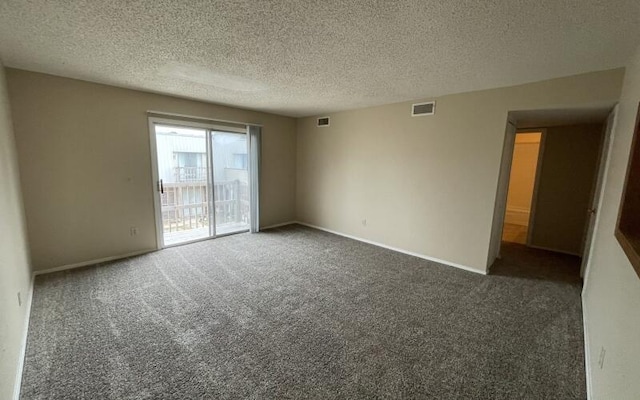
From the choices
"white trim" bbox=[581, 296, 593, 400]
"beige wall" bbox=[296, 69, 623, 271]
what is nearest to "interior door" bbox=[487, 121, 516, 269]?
"beige wall" bbox=[296, 69, 623, 271]

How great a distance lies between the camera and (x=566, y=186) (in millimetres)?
4223

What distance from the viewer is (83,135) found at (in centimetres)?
319

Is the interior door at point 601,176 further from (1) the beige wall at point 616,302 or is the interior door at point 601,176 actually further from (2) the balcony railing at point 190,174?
(2) the balcony railing at point 190,174

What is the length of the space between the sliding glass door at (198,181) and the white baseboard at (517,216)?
6.36 meters

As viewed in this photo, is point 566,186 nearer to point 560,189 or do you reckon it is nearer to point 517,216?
point 560,189

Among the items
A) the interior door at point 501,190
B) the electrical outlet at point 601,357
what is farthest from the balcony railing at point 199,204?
the electrical outlet at point 601,357

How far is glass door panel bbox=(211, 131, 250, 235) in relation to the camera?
4676mm

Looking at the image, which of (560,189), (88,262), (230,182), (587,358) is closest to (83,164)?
(88,262)

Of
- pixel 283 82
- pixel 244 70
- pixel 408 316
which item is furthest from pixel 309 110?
pixel 408 316

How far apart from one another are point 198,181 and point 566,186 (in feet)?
20.7

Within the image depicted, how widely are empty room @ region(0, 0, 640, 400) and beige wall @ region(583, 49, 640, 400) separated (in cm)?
2

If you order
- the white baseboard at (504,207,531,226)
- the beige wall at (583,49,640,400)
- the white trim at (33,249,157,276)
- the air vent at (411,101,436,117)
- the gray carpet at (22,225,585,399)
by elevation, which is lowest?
the gray carpet at (22,225,585,399)

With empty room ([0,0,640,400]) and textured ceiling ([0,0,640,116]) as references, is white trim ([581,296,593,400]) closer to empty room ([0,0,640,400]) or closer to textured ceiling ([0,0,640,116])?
empty room ([0,0,640,400])

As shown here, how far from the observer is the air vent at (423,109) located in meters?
3.61
